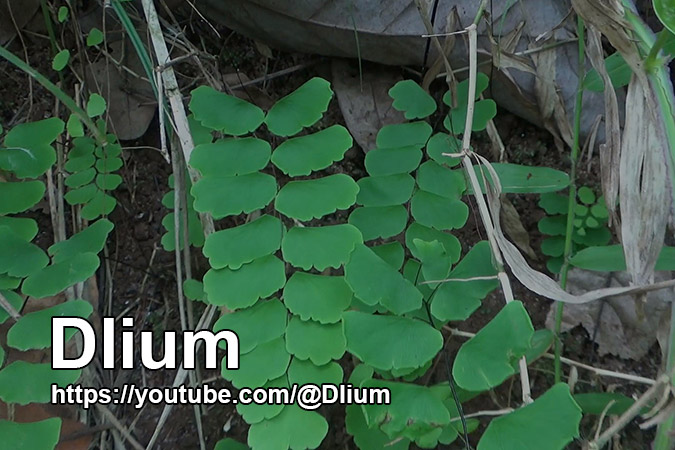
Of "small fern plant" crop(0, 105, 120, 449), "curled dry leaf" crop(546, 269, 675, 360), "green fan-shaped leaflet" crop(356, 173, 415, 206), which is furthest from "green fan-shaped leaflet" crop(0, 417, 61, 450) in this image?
"curled dry leaf" crop(546, 269, 675, 360)

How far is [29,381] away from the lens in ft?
2.60

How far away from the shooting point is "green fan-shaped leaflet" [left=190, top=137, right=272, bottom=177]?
83 centimetres

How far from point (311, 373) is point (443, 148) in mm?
431

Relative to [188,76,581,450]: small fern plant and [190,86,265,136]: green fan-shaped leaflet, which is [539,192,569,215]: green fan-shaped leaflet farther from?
[190,86,265,136]: green fan-shaped leaflet

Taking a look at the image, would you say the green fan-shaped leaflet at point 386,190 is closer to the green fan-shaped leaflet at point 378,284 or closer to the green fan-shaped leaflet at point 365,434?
the green fan-shaped leaflet at point 378,284

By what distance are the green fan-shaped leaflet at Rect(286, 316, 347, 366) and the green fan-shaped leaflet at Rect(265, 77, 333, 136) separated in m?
0.30

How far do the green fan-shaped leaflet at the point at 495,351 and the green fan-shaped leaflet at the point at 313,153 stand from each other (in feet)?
1.08

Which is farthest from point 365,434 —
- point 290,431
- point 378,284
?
point 378,284

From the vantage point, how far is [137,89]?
4.14ft

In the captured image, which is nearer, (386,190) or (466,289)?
(466,289)

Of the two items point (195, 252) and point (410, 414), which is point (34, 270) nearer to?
point (195, 252)

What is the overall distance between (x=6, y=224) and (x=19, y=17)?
59 cm

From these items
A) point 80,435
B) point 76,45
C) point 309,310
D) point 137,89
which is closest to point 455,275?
point 309,310

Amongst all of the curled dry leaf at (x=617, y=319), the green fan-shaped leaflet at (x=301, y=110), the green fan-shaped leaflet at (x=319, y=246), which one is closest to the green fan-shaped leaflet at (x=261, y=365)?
the green fan-shaped leaflet at (x=319, y=246)
